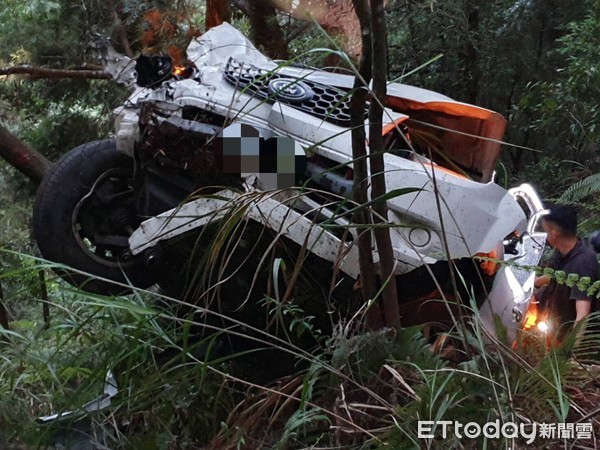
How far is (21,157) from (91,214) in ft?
5.56

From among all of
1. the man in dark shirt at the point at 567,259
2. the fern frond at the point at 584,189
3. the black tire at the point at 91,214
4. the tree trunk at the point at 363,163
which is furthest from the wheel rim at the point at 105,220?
the fern frond at the point at 584,189

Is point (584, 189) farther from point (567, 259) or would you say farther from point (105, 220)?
point (105, 220)

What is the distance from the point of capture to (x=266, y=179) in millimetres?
3148

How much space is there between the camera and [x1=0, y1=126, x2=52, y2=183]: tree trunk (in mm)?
5434

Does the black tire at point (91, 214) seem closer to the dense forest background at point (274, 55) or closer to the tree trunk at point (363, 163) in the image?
the dense forest background at point (274, 55)

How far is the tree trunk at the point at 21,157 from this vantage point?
5.43 metres

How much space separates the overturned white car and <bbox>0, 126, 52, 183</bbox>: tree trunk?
1.49m

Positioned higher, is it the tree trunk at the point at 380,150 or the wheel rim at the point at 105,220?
the tree trunk at the point at 380,150

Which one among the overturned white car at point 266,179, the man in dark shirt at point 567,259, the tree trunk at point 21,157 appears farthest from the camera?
the tree trunk at point 21,157

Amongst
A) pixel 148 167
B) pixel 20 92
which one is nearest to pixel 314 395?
pixel 148 167

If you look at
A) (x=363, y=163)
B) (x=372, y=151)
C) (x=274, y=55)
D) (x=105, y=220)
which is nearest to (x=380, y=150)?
(x=372, y=151)

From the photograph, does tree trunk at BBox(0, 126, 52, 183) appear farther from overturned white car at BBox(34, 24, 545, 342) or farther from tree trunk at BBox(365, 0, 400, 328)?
tree trunk at BBox(365, 0, 400, 328)

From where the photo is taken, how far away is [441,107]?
3.83 meters

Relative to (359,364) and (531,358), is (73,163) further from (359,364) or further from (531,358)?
(531,358)
